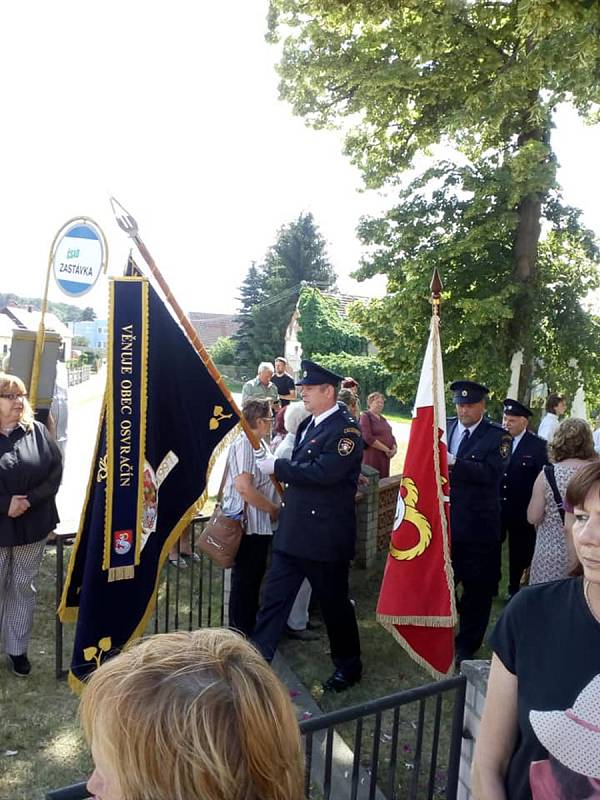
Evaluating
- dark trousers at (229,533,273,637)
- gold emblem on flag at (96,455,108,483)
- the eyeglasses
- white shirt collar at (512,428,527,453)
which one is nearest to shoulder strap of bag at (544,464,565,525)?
white shirt collar at (512,428,527,453)

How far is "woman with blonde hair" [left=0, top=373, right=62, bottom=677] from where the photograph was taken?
4.05 meters

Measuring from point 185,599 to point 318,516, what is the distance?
7.70 feet

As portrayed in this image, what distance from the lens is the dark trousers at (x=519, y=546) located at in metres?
6.05

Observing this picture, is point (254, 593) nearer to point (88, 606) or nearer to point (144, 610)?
point (144, 610)

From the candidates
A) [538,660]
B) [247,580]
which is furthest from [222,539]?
[538,660]

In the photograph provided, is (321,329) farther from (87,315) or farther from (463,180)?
(87,315)

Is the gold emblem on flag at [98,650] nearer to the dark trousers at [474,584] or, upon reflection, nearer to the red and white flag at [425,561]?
the red and white flag at [425,561]

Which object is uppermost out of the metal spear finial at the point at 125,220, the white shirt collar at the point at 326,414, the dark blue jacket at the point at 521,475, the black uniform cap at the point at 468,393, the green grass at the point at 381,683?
the metal spear finial at the point at 125,220

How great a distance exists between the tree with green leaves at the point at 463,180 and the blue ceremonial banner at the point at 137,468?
7056mm

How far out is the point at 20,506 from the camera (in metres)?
4.04

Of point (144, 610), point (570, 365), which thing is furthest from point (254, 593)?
point (570, 365)


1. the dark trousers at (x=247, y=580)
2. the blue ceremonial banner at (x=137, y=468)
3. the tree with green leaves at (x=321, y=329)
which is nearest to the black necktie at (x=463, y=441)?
the dark trousers at (x=247, y=580)

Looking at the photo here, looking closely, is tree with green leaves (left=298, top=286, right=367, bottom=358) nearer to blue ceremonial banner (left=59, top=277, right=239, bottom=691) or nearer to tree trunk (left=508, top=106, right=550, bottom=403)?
tree trunk (left=508, top=106, right=550, bottom=403)

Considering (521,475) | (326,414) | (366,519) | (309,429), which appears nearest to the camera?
(326,414)
